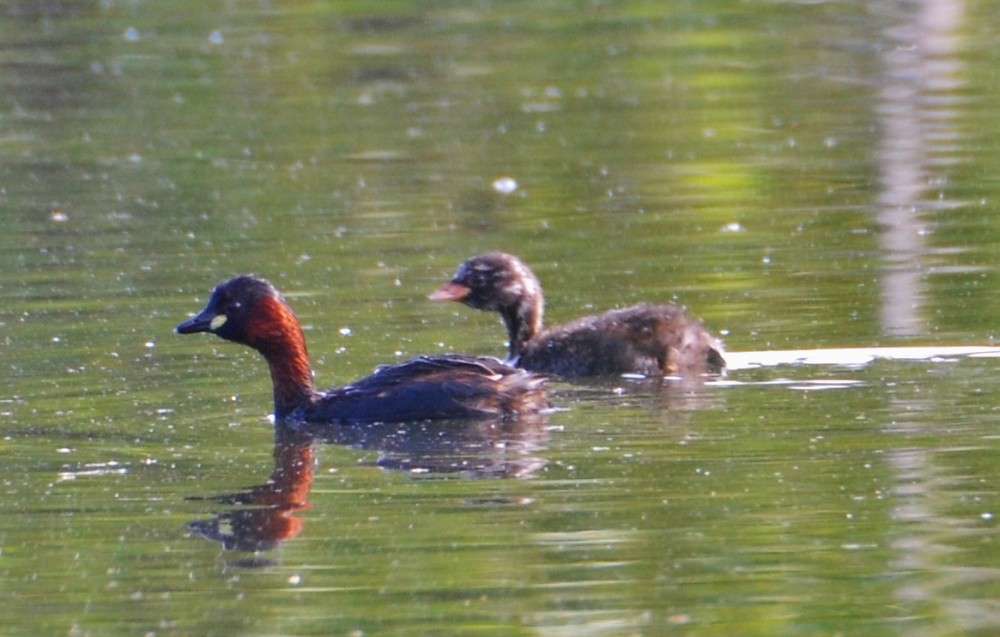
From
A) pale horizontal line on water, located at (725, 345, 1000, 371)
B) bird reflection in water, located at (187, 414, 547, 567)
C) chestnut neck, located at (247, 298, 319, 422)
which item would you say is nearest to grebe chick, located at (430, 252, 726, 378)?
pale horizontal line on water, located at (725, 345, 1000, 371)

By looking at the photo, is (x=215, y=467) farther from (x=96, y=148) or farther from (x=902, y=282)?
(x=96, y=148)

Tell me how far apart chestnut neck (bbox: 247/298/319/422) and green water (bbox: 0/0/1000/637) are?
0.20m

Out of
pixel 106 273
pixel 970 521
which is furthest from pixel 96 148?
pixel 970 521

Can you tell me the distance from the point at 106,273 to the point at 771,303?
3.90 meters

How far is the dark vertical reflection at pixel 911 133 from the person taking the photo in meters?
11.0

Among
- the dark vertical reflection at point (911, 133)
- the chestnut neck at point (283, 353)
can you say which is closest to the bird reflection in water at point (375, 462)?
the chestnut neck at point (283, 353)

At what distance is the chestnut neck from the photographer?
930 cm

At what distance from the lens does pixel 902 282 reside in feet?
36.6

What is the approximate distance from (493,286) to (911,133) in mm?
6701

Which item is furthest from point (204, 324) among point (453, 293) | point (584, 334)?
point (584, 334)

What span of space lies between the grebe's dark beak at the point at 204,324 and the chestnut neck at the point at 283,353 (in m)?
0.14

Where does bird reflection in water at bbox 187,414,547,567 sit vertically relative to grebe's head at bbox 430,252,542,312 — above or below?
below

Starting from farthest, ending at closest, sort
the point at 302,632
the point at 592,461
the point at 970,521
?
the point at 592,461 → the point at 970,521 → the point at 302,632

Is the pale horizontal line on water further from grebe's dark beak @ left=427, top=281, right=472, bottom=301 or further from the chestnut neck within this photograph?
the chestnut neck
